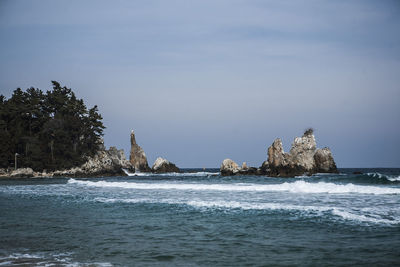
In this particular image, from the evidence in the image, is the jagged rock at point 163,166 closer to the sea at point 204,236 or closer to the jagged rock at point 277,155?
the jagged rock at point 277,155

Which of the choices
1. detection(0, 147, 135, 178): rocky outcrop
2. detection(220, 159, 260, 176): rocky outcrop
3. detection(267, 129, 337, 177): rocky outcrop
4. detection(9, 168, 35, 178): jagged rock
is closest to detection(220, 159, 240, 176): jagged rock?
detection(220, 159, 260, 176): rocky outcrop

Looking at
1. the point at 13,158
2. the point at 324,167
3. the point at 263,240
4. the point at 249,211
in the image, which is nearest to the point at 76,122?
the point at 13,158

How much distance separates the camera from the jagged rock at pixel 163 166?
292ft

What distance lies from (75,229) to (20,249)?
266 cm

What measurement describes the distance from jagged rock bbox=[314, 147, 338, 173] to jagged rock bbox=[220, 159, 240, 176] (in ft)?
43.9

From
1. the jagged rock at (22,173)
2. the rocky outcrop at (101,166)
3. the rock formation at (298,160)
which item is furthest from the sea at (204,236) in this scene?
the rocky outcrop at (101,166)

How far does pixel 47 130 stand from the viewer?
70188 millimetres

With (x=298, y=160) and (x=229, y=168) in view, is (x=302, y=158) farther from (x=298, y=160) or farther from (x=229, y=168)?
(x=229, y=168)

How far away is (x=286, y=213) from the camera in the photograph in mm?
13891

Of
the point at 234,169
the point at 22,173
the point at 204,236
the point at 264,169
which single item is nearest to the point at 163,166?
the point at 234,169

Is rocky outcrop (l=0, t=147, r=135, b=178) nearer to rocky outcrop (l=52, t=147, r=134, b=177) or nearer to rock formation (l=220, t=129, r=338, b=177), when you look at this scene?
rocky outcrop (l=52, t=147, r=134, b=177)

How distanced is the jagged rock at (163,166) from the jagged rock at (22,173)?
30.2m

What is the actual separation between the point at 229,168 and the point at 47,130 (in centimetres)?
3514

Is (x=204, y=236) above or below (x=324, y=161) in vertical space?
below
